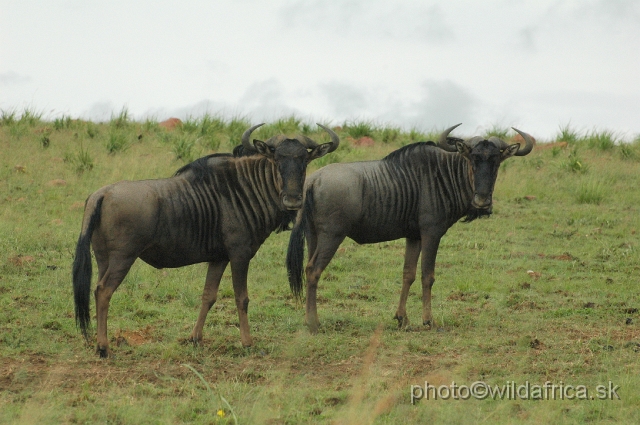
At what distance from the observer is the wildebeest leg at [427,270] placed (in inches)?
325

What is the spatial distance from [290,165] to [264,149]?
291mm

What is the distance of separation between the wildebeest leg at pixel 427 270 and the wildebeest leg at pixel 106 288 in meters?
2.87

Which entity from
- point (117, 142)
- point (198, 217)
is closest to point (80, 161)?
point (117, 142)

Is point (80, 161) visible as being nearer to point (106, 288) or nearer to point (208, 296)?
point (208, 296)

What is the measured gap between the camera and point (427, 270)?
27.4 feet

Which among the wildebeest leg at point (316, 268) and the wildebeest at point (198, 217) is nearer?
the wildebeest at point (198, 217)

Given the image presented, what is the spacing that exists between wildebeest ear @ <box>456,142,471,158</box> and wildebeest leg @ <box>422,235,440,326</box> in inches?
32.0

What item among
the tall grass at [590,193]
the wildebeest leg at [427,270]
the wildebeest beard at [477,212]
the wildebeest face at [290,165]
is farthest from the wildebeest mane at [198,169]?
the tall grass at [590,193]

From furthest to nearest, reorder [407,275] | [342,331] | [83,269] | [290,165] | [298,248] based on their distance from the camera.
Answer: [407,275], [298,248], [342,331], [290,165], [83,269]

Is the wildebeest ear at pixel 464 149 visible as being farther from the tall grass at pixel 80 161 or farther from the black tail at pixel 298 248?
the tall grass at pixel 80 161

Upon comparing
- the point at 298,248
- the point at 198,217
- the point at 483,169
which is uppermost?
the point at 483,169

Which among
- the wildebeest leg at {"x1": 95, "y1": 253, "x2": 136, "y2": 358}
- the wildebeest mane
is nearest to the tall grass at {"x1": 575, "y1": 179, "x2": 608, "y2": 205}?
the wildebeest mane

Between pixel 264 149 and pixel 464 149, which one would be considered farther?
pixel 464 149

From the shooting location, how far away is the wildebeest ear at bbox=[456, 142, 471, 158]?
8.20 m
